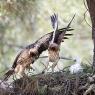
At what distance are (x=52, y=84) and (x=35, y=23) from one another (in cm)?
451

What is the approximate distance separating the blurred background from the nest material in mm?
1320

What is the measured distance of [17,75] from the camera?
3.82m

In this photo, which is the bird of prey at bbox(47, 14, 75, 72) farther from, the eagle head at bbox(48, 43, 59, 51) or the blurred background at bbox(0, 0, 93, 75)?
the blurred background at bbox(0, 0, 93, 75)

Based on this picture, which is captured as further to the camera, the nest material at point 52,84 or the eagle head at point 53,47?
the eagle head at point 53,47

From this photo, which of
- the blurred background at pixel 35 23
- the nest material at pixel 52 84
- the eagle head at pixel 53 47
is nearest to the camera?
the nest material at pixel 52 84

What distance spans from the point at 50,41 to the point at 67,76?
11.5 inches

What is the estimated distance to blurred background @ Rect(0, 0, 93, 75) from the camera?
5453 mm

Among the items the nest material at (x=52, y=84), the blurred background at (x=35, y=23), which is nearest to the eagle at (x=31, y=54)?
the nest material at (x=52, y=84)

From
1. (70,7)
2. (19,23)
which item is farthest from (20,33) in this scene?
(70,7)

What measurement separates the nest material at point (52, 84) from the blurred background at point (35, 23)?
4.33ft

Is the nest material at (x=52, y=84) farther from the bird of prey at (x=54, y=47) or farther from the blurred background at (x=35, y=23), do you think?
the blurred background at (x=35, y=23)

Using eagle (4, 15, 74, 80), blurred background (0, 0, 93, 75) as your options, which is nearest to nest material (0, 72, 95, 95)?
eagle (4, 15, 74, 80)

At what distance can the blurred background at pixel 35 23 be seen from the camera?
5453mm

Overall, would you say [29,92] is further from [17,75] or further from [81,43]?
[81,43]
